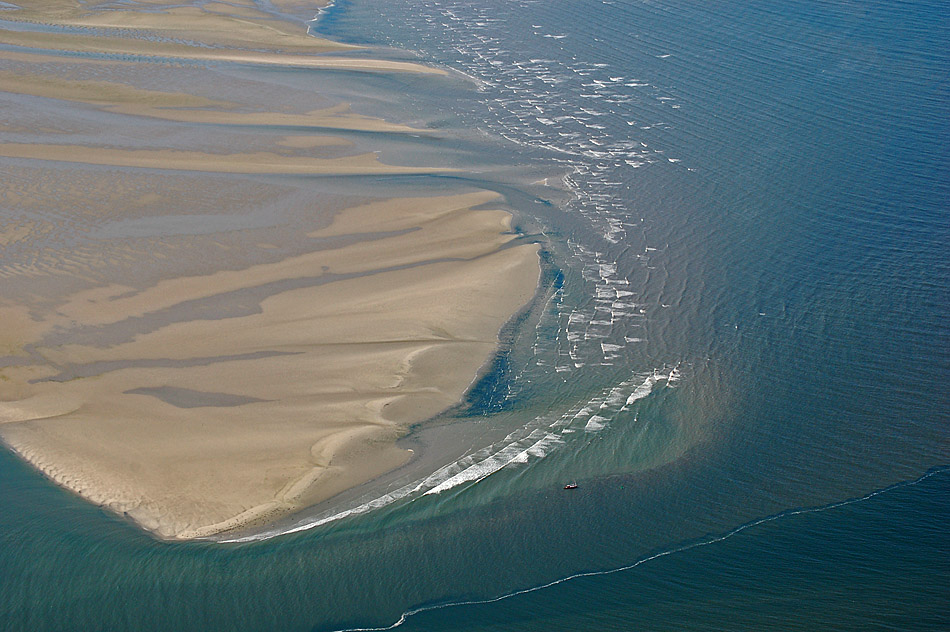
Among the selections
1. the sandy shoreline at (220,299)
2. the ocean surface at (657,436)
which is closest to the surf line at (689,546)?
the ocean surface at (657,436)

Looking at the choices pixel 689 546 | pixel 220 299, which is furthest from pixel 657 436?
pixel 220 299

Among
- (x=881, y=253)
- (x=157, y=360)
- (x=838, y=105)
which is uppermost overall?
(x=838, y=105)

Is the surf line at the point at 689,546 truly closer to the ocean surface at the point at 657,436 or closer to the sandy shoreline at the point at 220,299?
the ocean surface at the point at 657,436

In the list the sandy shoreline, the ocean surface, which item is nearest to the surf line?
the ocean surface

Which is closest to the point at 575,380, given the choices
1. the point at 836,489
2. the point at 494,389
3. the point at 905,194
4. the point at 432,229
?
the point at 494,389

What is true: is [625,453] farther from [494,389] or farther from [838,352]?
[838,352]

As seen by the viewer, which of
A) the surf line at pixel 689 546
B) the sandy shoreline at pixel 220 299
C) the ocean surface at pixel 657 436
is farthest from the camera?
the sandy shoreline at pixel 220 299

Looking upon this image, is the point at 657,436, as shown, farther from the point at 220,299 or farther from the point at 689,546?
the point at 220,299
